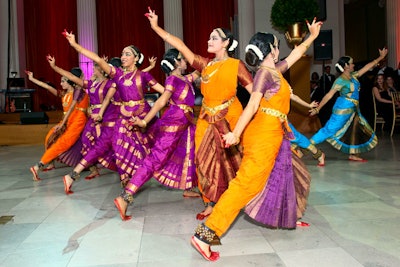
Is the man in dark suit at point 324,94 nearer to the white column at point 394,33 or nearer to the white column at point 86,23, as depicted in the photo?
the white column at point 394,33

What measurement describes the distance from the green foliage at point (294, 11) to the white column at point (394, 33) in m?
4.04

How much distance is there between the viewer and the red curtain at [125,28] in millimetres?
13281

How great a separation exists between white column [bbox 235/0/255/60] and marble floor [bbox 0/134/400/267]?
24.5 feet

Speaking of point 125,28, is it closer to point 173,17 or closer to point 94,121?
point 173,17

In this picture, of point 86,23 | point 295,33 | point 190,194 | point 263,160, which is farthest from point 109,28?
point 263,160

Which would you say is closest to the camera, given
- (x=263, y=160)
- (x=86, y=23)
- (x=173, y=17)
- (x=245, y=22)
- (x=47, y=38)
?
(x=263, y=160)

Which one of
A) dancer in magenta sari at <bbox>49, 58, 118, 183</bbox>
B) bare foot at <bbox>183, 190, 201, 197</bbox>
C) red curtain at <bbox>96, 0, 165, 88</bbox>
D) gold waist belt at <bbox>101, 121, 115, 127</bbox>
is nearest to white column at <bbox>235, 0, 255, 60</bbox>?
red curtain at <bbox>96, 0, 165, 88</bbox>

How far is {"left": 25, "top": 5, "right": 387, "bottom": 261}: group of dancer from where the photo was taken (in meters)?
2.42

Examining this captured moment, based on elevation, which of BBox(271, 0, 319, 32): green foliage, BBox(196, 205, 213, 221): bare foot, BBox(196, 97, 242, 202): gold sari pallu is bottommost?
BBox(196, 205, 213, 221): bare foot

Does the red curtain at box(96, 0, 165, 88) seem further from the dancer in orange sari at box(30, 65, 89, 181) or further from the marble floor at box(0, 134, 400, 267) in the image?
the marble floor at box(0, 134, 400, 267)

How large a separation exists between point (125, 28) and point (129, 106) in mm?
10030

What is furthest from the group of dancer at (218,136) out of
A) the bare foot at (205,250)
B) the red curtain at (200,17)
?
the red curtain at (200,17)

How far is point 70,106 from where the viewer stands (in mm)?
4992

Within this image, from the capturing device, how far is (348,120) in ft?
17.6
